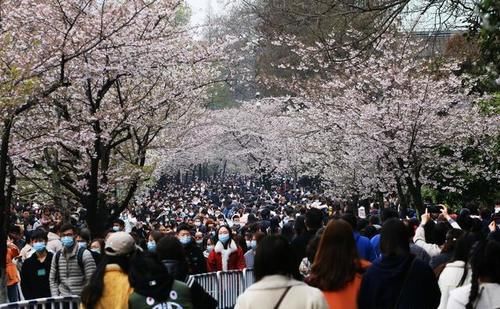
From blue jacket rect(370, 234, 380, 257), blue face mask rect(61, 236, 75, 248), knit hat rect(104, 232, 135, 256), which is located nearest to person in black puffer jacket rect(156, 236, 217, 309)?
knit hat rect(104, 232, 135, 256)

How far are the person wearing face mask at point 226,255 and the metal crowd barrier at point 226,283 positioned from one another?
144 centimetres

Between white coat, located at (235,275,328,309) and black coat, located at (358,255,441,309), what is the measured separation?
3.04 feet

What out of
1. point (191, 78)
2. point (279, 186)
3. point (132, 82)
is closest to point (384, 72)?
point (191, 78)

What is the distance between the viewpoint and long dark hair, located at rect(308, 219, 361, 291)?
17.9ft

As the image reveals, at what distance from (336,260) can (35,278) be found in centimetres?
581

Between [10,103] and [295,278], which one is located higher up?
[10,103]

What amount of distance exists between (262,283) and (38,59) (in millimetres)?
8910

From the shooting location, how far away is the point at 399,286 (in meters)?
5.50

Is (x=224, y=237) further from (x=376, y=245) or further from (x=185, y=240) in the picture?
(x=376, y=245)

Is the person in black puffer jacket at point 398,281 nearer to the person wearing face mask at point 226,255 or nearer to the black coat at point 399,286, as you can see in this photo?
the black coat at point 399,286

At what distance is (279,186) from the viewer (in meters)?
60.4

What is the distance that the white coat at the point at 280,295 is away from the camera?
455 centimetres

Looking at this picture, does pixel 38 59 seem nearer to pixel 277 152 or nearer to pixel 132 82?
pixel 132 82

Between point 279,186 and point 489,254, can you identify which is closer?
point 489,254
